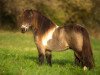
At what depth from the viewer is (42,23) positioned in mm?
12008

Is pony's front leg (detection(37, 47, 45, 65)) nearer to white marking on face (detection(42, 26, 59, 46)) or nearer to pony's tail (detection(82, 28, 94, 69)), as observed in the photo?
white marking on face (detection(42, 26, 59, 46))

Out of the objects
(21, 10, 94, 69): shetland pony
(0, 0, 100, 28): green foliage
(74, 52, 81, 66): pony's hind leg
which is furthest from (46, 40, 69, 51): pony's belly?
(0, 0, 100, 28): green foliage

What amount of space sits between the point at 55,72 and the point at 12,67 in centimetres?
139

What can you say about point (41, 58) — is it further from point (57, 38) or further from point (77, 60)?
point (77, 60)

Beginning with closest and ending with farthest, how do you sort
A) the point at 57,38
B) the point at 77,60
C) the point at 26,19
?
the point at 57,38, the point at 26,19, the point at 77,60

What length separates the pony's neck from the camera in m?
11.9

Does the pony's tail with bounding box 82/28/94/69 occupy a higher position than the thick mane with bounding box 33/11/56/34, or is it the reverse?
the thick mane with bounding box 33/11/56/34

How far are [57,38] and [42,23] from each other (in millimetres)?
735

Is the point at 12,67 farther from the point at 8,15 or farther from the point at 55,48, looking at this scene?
the point at 8,15

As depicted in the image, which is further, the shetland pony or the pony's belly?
the pony's belly

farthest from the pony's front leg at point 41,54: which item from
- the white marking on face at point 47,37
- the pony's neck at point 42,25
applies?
the pony's neck at point 42,25

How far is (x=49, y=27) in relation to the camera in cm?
1192

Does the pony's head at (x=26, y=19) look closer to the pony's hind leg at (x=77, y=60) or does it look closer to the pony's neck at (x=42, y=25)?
the pony's neck at (x=42, y=25)

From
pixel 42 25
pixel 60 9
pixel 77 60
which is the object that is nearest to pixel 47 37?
pixel 42 25
